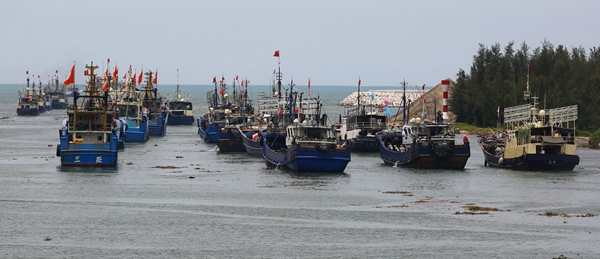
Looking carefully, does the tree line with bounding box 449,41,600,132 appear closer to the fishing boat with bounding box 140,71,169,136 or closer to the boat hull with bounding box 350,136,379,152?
the boat hull with bounding box 350,136,379,152

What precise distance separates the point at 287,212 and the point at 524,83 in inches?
3716

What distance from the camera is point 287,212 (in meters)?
61.3

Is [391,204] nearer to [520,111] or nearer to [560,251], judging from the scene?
[560,251]

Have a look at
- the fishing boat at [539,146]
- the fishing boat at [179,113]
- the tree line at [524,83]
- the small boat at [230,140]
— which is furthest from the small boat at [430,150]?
the fishing boat at [179,113]

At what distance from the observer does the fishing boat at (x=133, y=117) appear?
12900 centimetres

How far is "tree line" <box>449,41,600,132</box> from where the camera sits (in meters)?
141

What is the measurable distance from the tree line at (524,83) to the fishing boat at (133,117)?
4789cm

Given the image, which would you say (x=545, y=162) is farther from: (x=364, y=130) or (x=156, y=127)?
(x=156, y=127)

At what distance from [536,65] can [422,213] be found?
99.0 meters

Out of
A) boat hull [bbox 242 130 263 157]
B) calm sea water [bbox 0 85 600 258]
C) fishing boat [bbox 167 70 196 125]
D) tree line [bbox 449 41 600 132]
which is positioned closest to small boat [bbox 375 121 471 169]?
calm sea water [bbox 0 85 600 258]

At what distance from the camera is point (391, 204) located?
65.4 meters

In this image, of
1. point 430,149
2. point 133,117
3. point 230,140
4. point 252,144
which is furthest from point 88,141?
point 133,117

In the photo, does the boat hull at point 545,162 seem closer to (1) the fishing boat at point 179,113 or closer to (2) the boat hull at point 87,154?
(2) the boat hull at point 87,154

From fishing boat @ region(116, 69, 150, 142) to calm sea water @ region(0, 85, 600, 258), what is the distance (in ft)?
109
